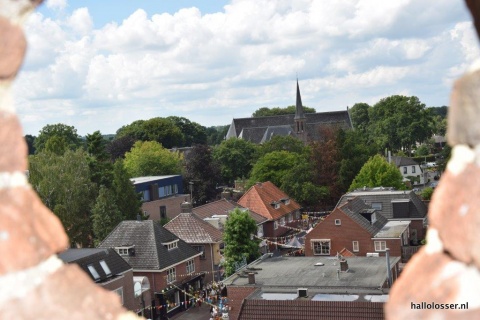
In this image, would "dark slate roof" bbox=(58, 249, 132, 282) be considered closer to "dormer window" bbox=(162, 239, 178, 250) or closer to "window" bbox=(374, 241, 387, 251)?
"dormer window" bbox=(162, 239, 178, 250)

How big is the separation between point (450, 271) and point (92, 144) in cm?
4340

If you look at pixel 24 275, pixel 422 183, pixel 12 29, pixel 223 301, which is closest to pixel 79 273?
pixel 24 275

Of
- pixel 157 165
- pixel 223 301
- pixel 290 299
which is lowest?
pixel 223 301

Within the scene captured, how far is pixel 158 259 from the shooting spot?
30422 mm

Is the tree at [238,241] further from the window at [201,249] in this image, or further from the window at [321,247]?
the window at [321,247]

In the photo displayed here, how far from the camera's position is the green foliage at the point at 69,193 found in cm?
3784

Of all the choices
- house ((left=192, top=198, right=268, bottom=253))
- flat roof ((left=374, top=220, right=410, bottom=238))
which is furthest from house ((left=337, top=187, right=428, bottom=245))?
house ((left=192, top=198, right=268, bottom=253))

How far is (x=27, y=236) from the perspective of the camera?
1.63 meters

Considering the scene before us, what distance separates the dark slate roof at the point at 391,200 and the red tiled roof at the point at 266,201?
20.1 ft

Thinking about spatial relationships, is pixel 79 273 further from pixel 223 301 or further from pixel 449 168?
pixel 223 301

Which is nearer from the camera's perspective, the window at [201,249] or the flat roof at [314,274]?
the flat roof at [314,274]

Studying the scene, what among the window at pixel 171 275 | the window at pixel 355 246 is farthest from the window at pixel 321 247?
the window at pixel 171 275

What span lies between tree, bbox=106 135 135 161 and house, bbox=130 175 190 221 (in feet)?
74.6

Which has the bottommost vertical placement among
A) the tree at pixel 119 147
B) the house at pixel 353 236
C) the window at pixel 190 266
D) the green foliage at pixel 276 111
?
the window at pixel 190 266
